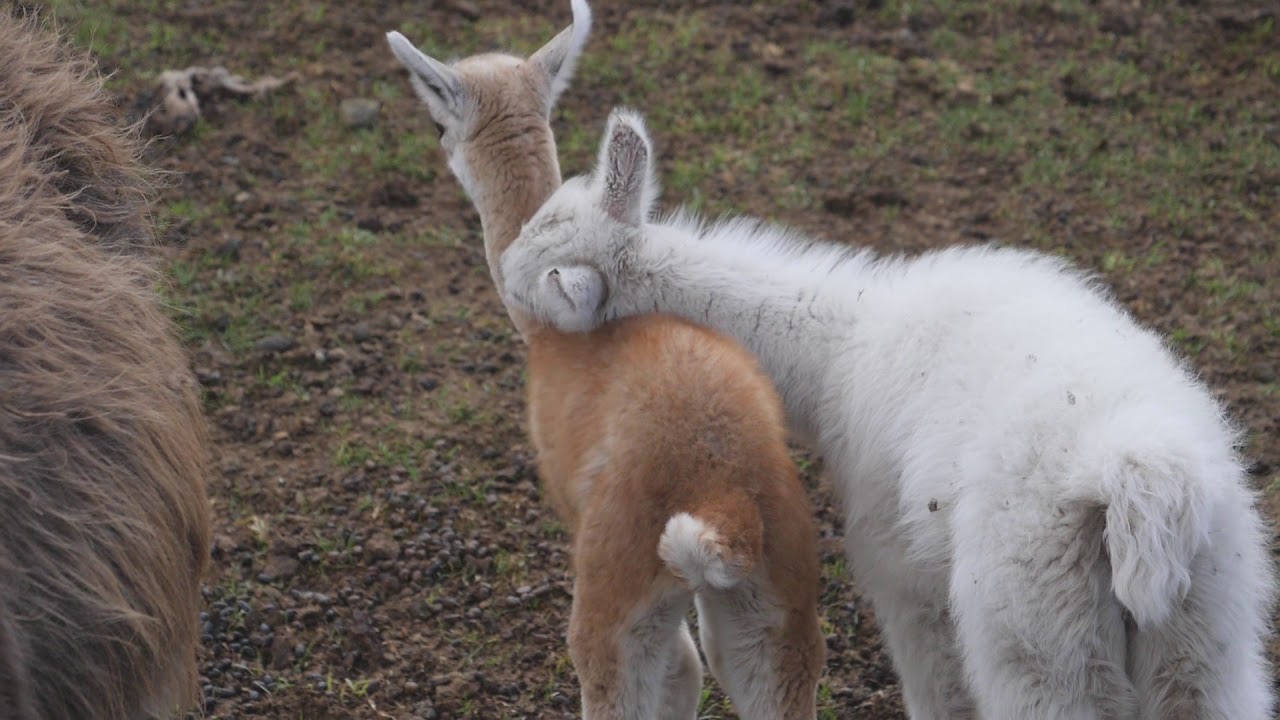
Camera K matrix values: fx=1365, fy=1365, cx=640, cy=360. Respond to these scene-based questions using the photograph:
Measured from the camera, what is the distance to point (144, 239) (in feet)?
12.4

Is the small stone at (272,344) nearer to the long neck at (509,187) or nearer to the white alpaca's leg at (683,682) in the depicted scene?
the long neck at (509,187)

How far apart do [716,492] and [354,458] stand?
2237 mm

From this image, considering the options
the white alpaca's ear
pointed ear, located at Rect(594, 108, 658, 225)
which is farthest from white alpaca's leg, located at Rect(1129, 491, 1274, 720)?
pointed ear, located at Rect(594, 108, 658, 225)

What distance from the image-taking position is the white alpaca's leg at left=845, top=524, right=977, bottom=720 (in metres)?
3.56

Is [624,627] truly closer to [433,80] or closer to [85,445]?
[85,445]

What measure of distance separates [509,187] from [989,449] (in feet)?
6.23

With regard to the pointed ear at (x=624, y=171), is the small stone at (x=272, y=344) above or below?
below

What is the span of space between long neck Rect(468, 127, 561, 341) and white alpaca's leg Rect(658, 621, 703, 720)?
4.04 feet

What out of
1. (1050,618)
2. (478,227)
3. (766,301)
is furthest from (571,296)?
(478,227)

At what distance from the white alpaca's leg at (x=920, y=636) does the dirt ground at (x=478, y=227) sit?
53 cm

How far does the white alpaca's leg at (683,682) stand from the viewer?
3.71m

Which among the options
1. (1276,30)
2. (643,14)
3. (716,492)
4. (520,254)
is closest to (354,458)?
(520,254)

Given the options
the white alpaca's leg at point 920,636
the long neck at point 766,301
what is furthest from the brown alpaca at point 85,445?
the white alpaca's leg at point 920,636

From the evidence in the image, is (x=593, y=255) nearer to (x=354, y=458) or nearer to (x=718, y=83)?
(x=354, y=458)
